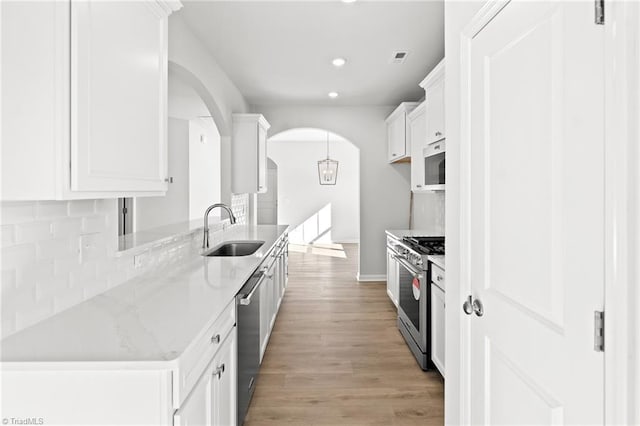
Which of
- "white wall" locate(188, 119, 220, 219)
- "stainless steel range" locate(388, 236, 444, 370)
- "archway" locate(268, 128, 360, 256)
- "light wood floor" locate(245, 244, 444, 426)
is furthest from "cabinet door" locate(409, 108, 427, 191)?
"archway" locate(268, 128, 360, 256)

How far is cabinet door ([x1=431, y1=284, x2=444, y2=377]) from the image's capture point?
2.79 m

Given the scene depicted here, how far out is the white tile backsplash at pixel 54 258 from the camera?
1.30m

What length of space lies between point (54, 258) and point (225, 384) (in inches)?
34.1

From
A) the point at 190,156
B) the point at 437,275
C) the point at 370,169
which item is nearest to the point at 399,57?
the point at 370,169

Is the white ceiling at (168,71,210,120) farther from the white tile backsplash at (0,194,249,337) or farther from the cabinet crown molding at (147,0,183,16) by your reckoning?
the white tile backsplash at (0,194,249,337)

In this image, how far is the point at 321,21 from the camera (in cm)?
324

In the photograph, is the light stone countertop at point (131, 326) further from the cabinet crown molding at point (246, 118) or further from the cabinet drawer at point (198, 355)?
the cabinet crown molding at point (246, 118)
